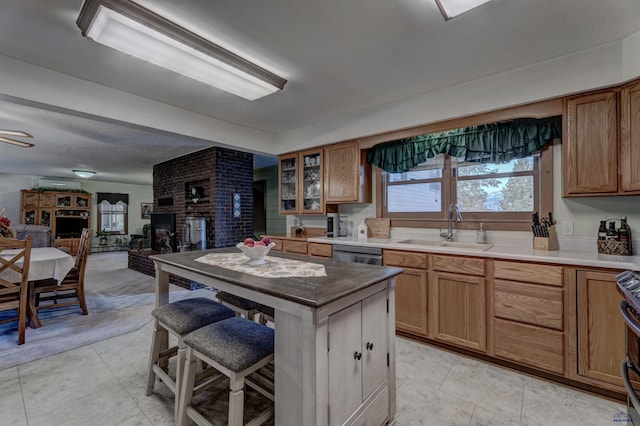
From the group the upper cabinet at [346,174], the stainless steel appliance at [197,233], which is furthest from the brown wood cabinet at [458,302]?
the stainless steel appliance at [197,233]

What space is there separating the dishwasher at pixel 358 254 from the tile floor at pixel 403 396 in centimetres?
95

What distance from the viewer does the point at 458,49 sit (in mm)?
2127

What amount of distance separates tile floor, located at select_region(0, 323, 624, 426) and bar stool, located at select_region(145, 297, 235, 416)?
0.19 metres

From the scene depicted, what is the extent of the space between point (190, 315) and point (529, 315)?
2.45 meters

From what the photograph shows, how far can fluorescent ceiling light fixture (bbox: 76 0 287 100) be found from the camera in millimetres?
1644

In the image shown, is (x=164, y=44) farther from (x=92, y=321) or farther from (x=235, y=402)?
(x=92, y=321)

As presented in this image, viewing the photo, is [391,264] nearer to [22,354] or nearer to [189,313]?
[189,313]

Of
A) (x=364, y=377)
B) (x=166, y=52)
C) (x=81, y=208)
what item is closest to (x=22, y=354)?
(x=166, y=52)

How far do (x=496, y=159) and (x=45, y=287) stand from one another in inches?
203

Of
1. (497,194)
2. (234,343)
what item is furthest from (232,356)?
(497,194)

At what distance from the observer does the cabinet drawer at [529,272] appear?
2041mm

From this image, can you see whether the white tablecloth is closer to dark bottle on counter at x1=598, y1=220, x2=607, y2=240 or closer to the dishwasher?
the dishwasher

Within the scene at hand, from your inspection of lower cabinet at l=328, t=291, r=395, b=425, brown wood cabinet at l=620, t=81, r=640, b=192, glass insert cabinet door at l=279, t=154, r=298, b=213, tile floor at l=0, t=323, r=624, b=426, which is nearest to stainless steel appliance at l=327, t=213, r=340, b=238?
glass insert cabinet door at l=279, t=154, r=298, b=213

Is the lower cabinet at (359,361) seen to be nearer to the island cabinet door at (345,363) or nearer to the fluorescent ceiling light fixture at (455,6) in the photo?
the island cabinet door at (345,363)
